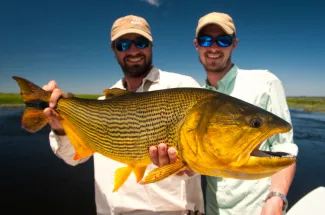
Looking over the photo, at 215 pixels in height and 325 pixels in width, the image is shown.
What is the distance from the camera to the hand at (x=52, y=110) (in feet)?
11.5

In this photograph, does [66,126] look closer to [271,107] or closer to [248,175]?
[248,175]

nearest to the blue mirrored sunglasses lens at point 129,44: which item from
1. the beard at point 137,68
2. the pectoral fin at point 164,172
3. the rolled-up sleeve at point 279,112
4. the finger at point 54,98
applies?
the beard at point 137,68

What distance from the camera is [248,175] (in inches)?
87.0

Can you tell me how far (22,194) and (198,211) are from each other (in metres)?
8.94

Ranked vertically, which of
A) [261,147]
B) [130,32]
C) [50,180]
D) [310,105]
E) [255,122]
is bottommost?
[50,180]

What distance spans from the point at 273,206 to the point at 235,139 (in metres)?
1.27

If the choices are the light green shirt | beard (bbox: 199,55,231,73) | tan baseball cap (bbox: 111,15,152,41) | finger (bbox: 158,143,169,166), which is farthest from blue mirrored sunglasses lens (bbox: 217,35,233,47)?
finger (bbox: 158,143,169,166)

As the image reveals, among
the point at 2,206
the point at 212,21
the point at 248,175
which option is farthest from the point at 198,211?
the point at 2,206

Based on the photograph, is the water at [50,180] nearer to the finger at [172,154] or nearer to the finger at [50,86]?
the finger at [50,86]

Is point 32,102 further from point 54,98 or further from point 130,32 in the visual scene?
point 130,32

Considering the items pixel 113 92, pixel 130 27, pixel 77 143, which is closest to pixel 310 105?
pixel 130 27

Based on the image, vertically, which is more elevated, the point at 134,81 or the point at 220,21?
the point at 220,21

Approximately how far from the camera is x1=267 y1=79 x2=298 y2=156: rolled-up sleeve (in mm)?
3213

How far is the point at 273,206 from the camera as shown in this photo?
9.66 ft
